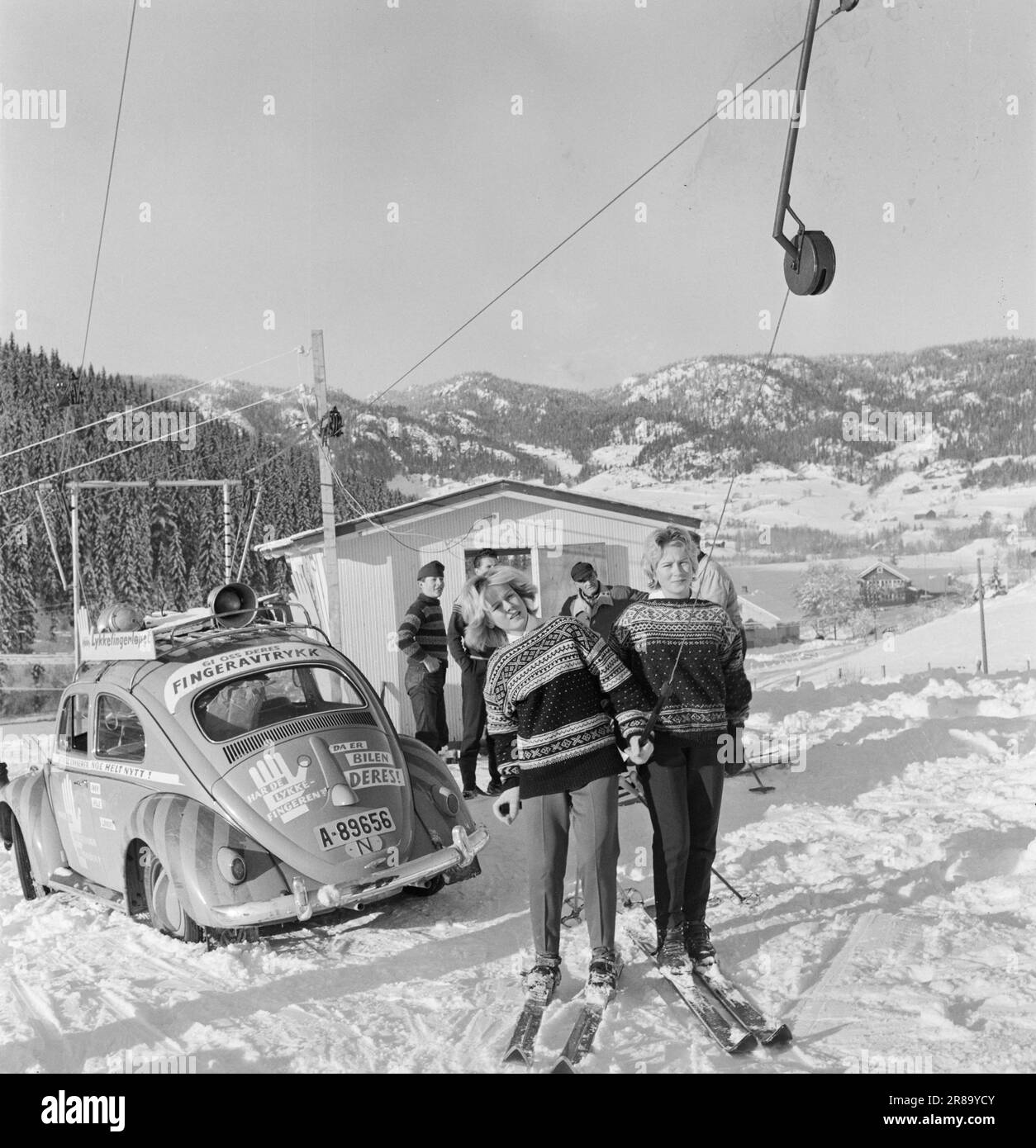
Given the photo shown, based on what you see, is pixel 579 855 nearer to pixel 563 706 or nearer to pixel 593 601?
pixel 563 706

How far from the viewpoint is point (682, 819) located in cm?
396

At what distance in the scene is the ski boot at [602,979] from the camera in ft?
12.4

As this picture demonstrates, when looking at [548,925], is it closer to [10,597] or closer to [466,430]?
[10,597]

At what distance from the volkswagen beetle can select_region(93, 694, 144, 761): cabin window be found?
1 cm

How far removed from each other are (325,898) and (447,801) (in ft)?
3.39

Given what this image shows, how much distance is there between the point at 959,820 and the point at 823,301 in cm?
5432

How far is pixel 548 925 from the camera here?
13.0 feet

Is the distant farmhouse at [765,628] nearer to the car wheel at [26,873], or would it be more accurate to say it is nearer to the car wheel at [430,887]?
the car wheel at [430,887]
